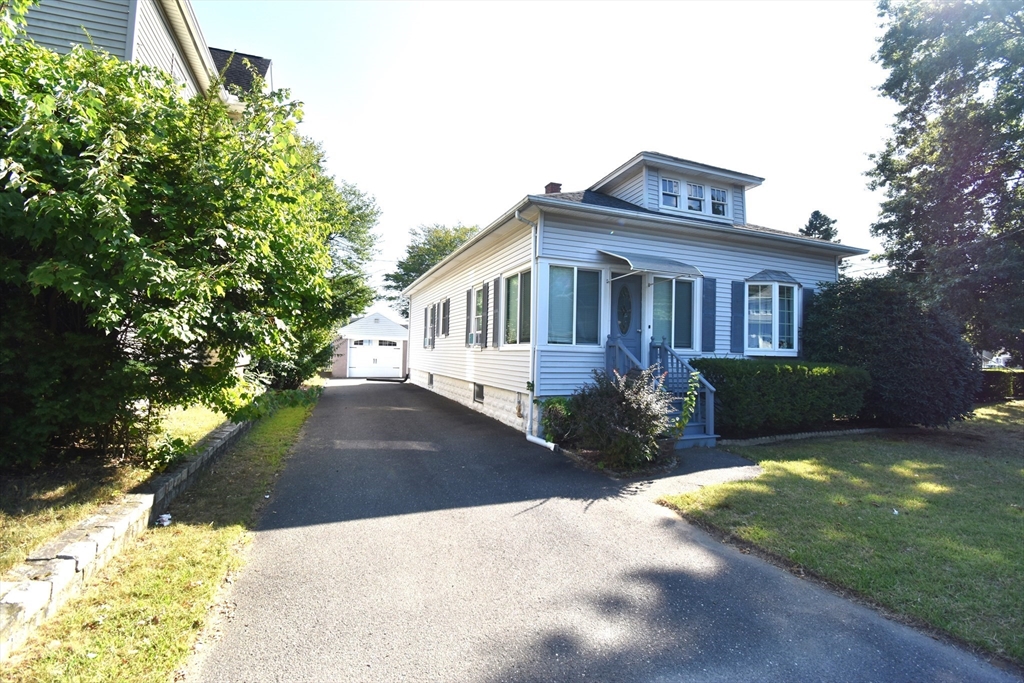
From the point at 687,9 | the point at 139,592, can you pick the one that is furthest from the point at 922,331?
the point at 139,592

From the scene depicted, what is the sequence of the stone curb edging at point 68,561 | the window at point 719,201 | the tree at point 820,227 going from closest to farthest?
the stone curb edging at point 68,561 < the window at point 719,201 < the tree at point 820,227

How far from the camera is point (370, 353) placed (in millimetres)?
29156

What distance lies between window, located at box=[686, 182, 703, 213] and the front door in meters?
3.13

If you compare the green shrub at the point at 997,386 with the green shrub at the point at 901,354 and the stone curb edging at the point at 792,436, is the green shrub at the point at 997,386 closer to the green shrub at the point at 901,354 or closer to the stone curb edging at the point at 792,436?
the green shrub at the point at 901,354

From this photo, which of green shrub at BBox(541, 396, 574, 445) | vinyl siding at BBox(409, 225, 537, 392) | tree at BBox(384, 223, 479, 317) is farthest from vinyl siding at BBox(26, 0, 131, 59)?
tree at BBox(384, 223, 479, 317)

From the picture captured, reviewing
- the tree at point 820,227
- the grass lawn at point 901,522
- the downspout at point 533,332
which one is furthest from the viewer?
the tree at point 820,227

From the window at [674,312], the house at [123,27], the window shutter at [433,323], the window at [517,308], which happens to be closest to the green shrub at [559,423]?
the window at [517,308]

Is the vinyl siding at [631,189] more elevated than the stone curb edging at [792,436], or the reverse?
the vinyl siding at [631,189]

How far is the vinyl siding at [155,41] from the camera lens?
9016mm

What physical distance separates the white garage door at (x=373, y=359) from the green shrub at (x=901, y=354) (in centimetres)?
2288

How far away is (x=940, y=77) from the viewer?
14.9 meters

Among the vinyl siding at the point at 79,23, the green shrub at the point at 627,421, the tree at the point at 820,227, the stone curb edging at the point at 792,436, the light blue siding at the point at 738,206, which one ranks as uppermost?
the tree at the point at 820,227

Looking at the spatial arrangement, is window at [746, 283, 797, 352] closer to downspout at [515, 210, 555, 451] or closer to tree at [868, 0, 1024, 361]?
tree at [868, 0, 1024, 361]

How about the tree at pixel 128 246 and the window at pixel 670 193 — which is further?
the window at pixel 670 193
